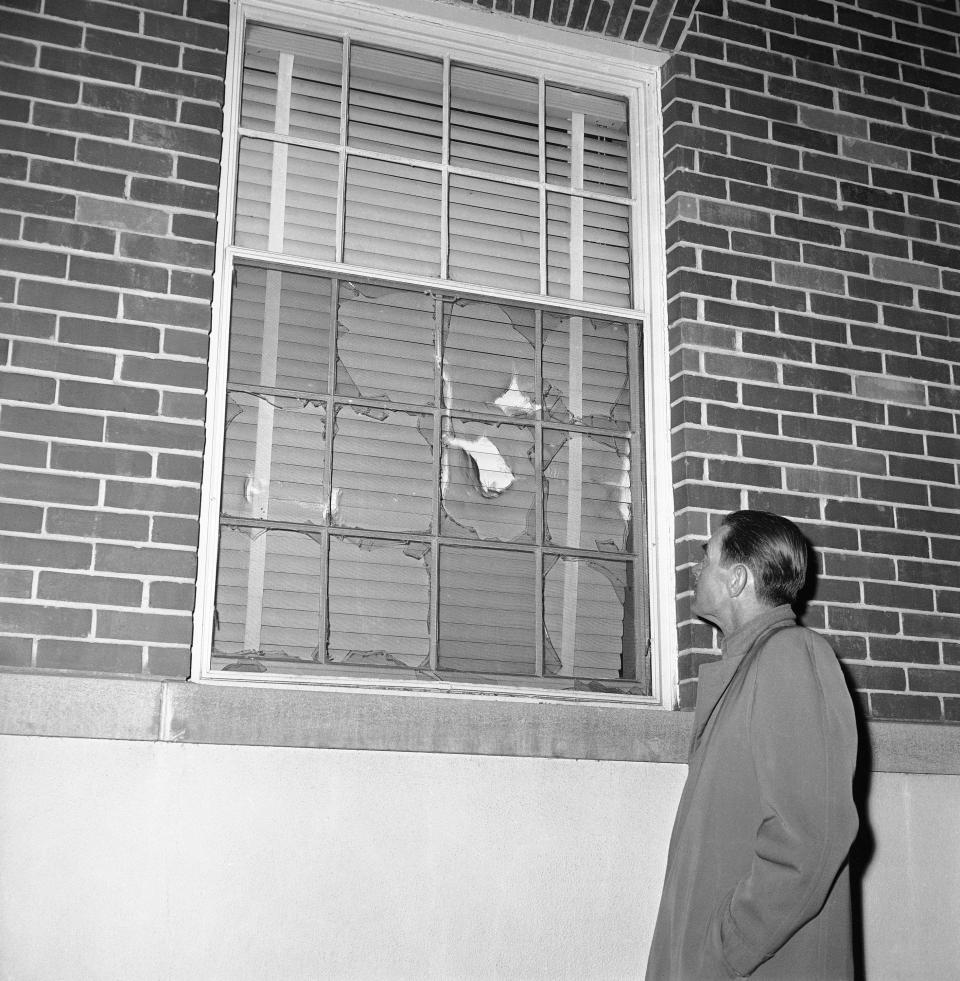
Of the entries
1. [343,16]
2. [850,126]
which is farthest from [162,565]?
[850,126]

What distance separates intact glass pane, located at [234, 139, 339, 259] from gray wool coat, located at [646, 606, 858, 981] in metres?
2.14

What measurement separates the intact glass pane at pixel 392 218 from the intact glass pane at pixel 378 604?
102cm

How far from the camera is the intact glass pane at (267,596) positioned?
3764 millimetres

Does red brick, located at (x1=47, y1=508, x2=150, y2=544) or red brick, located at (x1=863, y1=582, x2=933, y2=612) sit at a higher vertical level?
red brick, located at (x1=47, y1=508, x2=150, y2=544)

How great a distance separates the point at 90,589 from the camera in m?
3.50

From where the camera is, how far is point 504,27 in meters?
4.58

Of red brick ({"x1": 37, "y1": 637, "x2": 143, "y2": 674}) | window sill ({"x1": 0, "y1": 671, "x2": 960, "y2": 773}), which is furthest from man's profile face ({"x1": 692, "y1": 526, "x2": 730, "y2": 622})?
red brick ({"x1": 37, "y1": 637, "x2": 143, "y2": 674})

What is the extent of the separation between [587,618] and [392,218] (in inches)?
61.6

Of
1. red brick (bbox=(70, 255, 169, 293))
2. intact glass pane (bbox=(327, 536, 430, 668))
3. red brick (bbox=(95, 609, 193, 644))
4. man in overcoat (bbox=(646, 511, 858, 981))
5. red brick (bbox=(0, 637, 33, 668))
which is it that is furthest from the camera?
intact glass pane (bbox=(327, 536, 430, 668))

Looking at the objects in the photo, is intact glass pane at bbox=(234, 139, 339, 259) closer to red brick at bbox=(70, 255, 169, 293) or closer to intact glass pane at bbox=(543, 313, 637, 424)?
red brick at bbox=(70, 255, 169, 293)

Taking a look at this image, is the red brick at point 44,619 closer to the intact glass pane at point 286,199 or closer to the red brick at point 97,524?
the red brick at point 97,524

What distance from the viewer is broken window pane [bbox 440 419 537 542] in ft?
13.4

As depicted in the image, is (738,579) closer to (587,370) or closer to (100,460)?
(587,370)

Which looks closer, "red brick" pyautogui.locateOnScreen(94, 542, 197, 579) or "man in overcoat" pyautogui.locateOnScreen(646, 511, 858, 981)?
"man in overcoat" pyautogui.locateOnScreen(646, 511, 858, 981)
